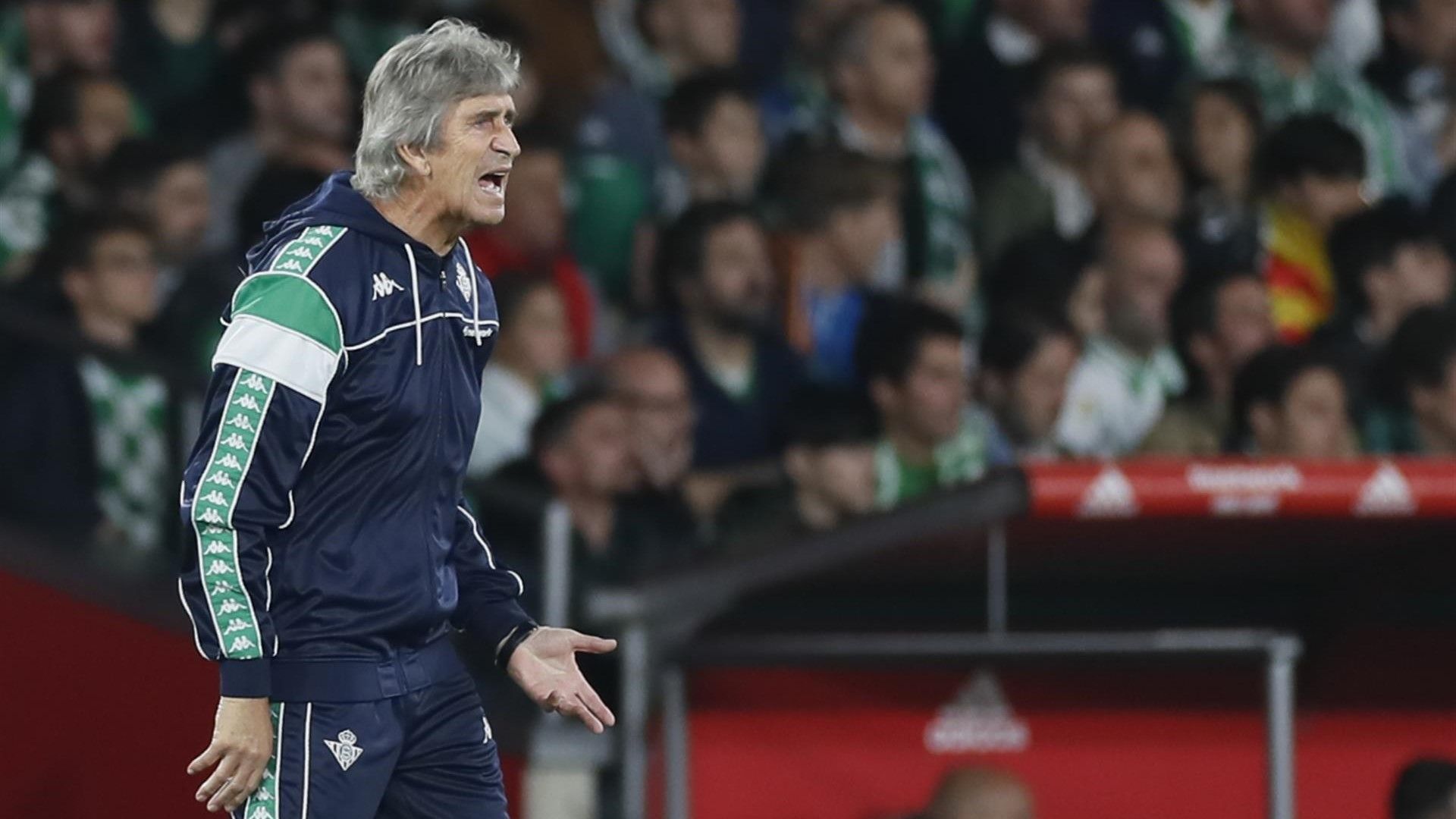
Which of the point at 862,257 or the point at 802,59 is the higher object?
the point at 802,59

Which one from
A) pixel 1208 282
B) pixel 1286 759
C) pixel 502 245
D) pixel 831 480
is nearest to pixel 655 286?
pixel 502 245

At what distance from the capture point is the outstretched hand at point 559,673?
3869 mm

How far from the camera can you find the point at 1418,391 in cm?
740

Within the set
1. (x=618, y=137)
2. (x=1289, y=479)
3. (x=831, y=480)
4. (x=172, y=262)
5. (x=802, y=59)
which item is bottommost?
(x=1289, y=479)

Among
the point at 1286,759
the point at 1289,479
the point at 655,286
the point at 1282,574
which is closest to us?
the point at 1289,479

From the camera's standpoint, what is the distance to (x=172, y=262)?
7191 millimetres

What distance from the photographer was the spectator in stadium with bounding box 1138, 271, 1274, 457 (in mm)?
7629

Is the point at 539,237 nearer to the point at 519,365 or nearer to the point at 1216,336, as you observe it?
the point at 519,365

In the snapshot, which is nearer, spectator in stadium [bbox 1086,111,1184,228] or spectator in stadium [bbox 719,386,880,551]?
spectator in stadium [bbox 719,386,880,551]

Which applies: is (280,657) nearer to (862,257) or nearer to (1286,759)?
(1286,759)

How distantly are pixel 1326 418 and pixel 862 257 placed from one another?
1.63 meters

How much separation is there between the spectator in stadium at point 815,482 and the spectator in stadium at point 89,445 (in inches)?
59.5

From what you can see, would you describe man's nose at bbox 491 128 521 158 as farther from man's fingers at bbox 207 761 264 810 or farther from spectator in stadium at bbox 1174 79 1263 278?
spectator in stadium at bbox 1174 79 1263 278

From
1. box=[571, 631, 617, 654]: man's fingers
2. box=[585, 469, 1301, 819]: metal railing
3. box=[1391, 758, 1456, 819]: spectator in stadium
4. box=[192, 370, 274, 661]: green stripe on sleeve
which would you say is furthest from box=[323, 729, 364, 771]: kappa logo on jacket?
box=[1391, 758, 1456, 819]: spectator in stadium
